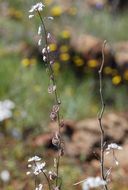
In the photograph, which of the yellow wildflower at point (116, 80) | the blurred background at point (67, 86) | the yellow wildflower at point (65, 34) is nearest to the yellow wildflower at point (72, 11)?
the blurred background at point (67, 86)

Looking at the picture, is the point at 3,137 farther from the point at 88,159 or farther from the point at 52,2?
the point at 52,2

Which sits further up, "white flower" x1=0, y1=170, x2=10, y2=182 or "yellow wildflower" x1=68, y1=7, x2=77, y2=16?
"yellow wildflower" x1=68, y1=7, x2=77, y2=16

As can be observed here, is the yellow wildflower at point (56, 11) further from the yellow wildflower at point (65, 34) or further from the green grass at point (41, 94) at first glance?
the green grass at point (41, 94)

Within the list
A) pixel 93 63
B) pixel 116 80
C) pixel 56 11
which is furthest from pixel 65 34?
pixel 56 11

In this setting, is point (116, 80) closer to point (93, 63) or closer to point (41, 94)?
point (93, 63)

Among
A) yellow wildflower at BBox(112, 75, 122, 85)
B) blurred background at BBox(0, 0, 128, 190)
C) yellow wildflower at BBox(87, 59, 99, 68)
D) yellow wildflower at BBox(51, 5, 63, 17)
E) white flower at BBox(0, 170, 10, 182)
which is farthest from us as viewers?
yellow wildflower at BBox(51, 5, 63, 17)

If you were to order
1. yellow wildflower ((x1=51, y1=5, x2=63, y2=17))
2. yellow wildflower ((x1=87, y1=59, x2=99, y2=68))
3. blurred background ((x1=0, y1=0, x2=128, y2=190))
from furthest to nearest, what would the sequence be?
yellow wildflower ((x1=51, y1=5, x2=63, y2=17)) → yellow wildflower ((x1=87, y1=59, x2=99, y2=68)) → blurred background ((x1=0, y1=0, x2=128, y2=190))

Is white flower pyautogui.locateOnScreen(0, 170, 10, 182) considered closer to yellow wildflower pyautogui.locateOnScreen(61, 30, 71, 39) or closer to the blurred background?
the blurred background

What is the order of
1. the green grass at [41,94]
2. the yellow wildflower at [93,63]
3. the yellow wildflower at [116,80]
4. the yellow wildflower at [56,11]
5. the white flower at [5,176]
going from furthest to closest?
the yellow wildflower at [56,11], the yellow wildflower at [93,63], the yellow wildflower at [116,80], the green grass at [41,94], the white flower at [5,176]

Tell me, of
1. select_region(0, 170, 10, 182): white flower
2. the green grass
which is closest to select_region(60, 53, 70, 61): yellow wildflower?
the green grass
